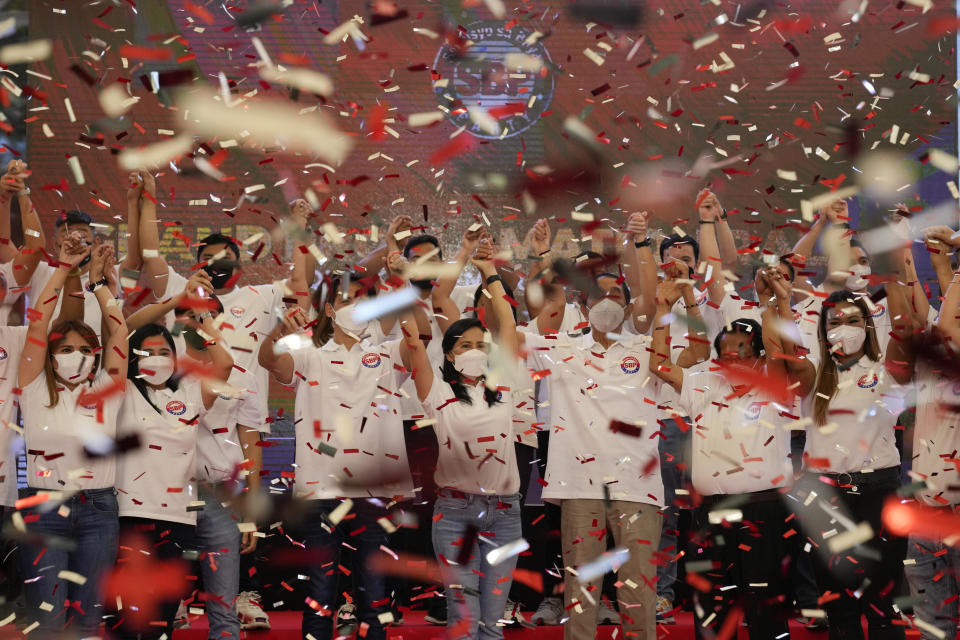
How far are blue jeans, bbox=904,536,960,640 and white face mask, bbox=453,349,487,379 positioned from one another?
188 cm

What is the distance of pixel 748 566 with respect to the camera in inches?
165

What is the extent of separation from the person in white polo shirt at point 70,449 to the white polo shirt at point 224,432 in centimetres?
39

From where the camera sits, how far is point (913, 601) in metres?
4.34

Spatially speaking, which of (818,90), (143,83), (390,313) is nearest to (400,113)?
(143,83)

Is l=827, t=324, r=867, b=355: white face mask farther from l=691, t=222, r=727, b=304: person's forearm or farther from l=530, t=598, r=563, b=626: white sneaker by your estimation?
l=530, t=598, r=563, b=626: white sneaker

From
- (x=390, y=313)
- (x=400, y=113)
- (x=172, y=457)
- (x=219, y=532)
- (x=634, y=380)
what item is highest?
(x=400, y=113)

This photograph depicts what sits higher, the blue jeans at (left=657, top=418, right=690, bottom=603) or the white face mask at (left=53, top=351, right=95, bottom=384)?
the white face mask at (left=53, top=351, right=95, bottom=384)

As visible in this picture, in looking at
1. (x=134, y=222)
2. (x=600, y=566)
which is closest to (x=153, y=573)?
(x=134, y=222)

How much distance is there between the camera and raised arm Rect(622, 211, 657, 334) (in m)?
4.59

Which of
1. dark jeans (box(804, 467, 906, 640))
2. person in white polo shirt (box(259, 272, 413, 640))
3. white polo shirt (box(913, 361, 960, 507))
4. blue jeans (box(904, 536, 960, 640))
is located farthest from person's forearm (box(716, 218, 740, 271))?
person in white polo shirt (box(259, 272, 413, 640))

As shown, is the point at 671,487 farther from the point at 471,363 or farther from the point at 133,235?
the point at 133,235

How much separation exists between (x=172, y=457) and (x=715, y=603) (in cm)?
222

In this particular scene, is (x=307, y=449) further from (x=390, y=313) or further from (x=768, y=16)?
(x=768, y=16)

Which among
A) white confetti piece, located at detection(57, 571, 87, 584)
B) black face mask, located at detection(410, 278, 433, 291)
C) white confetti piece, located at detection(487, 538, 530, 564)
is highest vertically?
black face mask, located at detection(410, 278, 433, 291)
